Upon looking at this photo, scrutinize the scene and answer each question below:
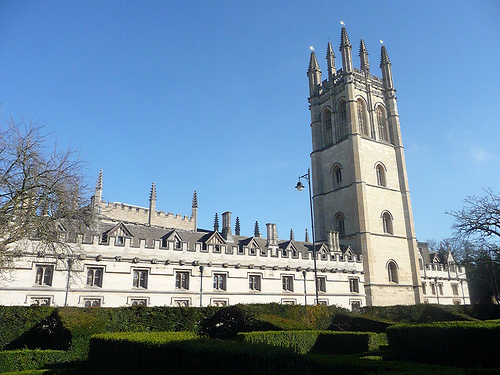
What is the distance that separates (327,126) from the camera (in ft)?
168

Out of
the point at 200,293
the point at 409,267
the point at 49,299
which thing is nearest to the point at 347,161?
the point at 409,267

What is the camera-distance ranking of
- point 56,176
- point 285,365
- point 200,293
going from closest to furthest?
1. point 285,365
2. point 56,176
3. point 200,293

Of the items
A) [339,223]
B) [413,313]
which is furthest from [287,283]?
[339,223]

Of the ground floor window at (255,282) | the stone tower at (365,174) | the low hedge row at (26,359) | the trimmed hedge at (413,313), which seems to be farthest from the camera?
the stone tower at (365,174)

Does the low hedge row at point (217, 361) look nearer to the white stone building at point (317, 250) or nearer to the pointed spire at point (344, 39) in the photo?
the white stone building at point (317, 250)

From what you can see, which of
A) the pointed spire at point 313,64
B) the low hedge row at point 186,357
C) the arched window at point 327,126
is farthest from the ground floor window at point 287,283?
the pointed spire at point 313,64

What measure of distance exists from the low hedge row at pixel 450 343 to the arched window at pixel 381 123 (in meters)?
37.0

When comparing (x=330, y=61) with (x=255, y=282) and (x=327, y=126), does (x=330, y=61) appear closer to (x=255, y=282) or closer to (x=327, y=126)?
(x=327, y=126)

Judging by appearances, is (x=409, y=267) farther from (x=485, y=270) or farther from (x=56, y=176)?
(x=56, y=176)

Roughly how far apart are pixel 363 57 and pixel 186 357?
5018 centimetres

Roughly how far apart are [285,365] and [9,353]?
523 inches

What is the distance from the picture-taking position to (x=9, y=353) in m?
15.7

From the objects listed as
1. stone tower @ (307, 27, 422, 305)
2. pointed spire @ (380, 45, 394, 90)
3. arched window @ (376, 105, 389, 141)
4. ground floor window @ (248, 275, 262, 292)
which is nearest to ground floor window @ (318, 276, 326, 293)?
stone tower @ (307, 27, 422, 305)

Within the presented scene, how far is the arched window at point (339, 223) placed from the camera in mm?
45234
